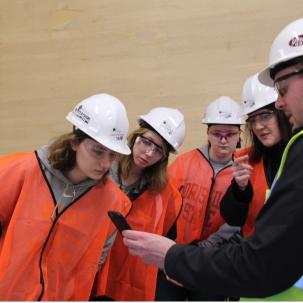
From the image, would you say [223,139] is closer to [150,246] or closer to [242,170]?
[242,170]

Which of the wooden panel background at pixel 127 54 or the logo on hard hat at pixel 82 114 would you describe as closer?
the logo on hard hat at pixel 82 114

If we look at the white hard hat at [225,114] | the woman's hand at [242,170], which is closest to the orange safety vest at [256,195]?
the woman's hand at [242,170]

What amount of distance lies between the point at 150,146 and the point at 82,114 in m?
0.61

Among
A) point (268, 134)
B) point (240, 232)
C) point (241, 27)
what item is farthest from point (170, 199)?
point (241, 27)

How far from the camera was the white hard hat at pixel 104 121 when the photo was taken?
1640mm

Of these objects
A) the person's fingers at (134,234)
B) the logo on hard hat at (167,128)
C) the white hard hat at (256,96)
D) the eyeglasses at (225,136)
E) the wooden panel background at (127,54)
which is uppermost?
the wooden panel background at (127,54)

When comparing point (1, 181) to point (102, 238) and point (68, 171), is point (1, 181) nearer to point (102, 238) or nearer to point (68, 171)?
point (68, 171)

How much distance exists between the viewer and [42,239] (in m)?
1.54

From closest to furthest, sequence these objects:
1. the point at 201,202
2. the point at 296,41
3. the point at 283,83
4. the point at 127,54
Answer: the point at 283,83
the point at 296,41
the point at 201,202
the point at 127,54

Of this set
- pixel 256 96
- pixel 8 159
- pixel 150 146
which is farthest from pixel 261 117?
pixel 8 159

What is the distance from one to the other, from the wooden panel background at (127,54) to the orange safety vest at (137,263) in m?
1.32

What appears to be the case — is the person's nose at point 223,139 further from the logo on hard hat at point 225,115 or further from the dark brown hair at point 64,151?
the dark brown hair at point 64,151

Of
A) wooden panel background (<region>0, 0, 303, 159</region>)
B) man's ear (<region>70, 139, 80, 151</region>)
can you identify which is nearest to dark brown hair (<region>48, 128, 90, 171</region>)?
man's ear (<region>70, 139, 80, 151</region>)

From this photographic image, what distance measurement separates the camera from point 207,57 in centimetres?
343
